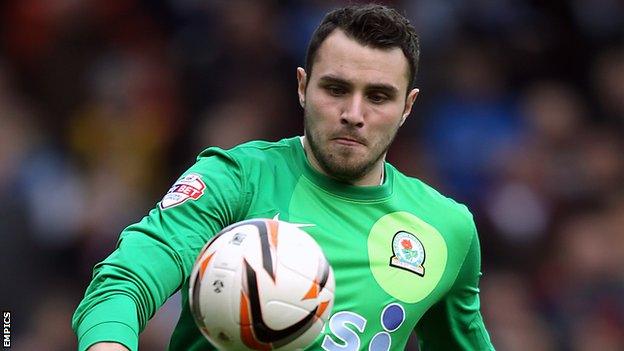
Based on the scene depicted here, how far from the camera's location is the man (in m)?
4.42

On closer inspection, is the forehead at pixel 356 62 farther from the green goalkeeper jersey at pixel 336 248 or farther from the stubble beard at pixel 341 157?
the green goalkeeper jersey at pixel 336 248

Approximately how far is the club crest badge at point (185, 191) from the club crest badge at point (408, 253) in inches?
36.1

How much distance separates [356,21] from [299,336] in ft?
5.10

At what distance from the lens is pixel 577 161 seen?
1012cm

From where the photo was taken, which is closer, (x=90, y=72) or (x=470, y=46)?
(x=90, y=72)

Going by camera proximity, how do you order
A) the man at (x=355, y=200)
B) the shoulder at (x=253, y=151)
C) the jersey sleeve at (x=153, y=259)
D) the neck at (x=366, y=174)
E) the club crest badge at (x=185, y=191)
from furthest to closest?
the neck at (x=366, y=174) → the shoulder at (x=253, y=151) → the man at (x=355, y=200) → the club crest badge at (x=185, y=191) → the jersey sleeve at (x=153, y=259)

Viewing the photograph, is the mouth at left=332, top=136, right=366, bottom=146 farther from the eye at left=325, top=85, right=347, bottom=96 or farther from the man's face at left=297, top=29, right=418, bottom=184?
the eye at left=325, top=85, right=347, bottom=96

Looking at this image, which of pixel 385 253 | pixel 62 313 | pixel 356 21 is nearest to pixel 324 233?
pixel 385 253

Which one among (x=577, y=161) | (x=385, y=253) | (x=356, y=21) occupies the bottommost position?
(x=577, y=161)

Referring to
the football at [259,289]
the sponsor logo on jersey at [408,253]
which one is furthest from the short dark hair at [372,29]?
the football at [259,289]

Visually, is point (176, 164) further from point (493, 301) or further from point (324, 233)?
point (324, 233)

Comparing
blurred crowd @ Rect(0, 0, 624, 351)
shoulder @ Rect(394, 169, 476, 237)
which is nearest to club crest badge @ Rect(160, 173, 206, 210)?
shoulder @ Rect(394, 169, 476, 237)

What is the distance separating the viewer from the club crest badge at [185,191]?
4.20 m

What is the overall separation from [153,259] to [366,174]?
1.24 metres
